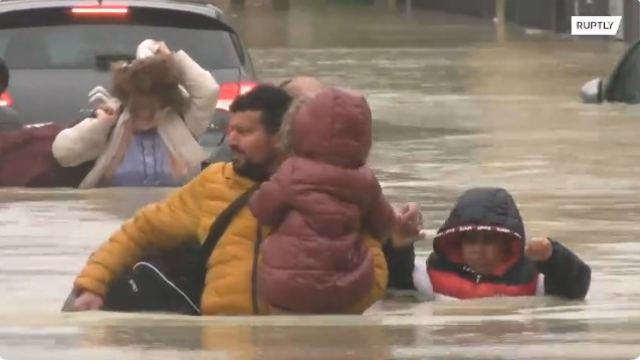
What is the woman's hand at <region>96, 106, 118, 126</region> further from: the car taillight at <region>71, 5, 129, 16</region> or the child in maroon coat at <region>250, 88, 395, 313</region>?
the child in maroon coat at <region>250, 88, 395, 313</region>

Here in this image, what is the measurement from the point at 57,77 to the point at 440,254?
11.6 feet

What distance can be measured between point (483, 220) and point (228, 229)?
920 millimetres

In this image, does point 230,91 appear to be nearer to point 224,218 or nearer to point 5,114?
point 5,114

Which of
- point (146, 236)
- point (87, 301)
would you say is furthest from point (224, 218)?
point (87, 301)

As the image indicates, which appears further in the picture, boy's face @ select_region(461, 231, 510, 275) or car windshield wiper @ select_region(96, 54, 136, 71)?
car windshield wiper @ select_region(96, 54, 136, 71)

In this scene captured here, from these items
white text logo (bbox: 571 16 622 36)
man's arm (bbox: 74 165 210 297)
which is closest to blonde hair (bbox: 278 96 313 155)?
man's arm (bbox: 74 165 210 297)

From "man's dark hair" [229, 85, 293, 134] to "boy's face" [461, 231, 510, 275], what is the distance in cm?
80

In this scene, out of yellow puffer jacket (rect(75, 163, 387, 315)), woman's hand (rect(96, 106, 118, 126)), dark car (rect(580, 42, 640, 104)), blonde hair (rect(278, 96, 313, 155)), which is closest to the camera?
blonde hair (rect(278, 96, 313, 155))

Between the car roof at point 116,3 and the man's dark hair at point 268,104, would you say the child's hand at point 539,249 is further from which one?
the car roof at point 116,3

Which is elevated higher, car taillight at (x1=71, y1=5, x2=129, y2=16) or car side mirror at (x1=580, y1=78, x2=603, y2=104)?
car taillight at (x1=71, y1=5, x2=129, y2=16)

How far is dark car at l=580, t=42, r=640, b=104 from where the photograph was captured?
14.9 m

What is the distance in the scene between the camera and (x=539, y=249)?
5754 mm

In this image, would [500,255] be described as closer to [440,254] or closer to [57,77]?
[440,254]

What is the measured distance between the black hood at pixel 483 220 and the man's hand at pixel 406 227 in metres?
0.18
